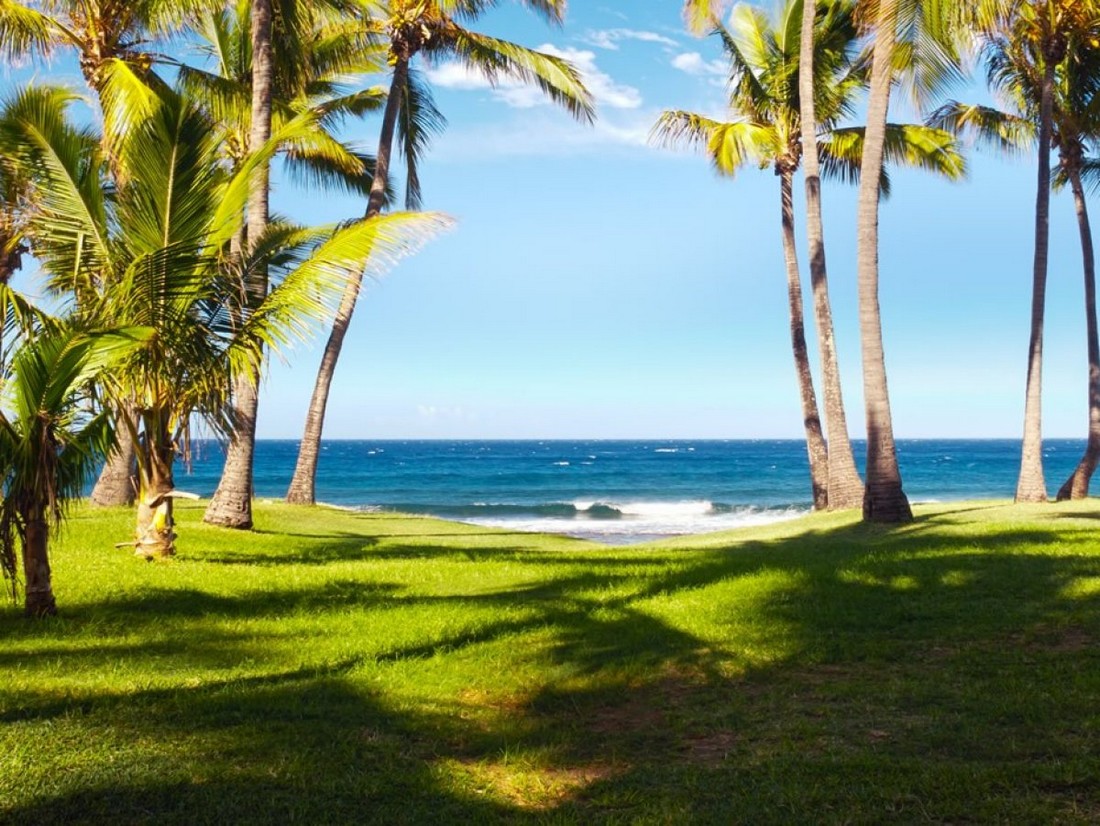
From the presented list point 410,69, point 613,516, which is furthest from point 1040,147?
point 613,516

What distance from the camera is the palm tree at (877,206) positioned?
1483 centimetres

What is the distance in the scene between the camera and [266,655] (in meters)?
7.26

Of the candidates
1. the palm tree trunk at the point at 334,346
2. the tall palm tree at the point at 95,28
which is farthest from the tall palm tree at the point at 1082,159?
the tall palm tree at the point at 95,28

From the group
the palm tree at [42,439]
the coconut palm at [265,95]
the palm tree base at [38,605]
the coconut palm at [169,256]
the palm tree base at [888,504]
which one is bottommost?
the palm tree base at [38,605]

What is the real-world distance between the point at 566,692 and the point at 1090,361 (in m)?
19.9

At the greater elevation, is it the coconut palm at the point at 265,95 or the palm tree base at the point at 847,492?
the coconut palm at the point at 265,95

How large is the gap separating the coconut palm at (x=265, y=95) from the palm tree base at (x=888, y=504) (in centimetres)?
1035

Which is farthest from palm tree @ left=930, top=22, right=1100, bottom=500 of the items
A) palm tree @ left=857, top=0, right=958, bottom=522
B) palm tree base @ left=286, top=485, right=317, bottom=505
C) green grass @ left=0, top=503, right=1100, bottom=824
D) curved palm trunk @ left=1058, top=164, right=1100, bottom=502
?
palm tree base @ left=286, top=485, right=317, bottom=505

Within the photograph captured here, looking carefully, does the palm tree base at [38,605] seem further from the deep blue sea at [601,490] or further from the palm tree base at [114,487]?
the deep blue sea at [601,490]

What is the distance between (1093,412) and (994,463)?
280ft

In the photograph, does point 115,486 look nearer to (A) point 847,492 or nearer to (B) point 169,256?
(B) point 169,256

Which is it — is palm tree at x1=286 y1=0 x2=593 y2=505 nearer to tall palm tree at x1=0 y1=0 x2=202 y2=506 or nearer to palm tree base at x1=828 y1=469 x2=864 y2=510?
tall palm tree at x1=0 y1=0 x2=202 y2=506

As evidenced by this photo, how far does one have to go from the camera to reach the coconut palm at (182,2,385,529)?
15.5m

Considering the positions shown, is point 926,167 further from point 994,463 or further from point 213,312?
point 994,463
